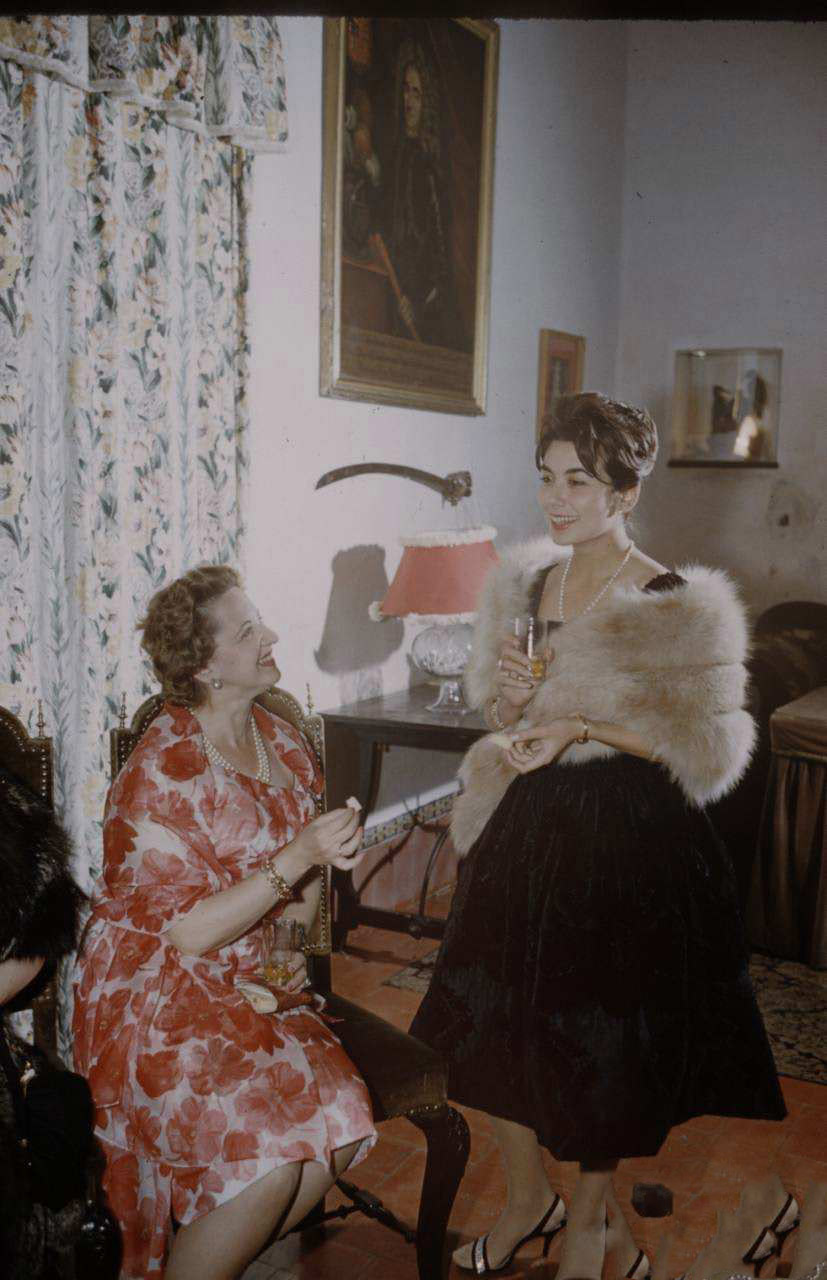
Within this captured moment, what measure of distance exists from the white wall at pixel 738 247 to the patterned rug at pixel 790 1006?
114 inches

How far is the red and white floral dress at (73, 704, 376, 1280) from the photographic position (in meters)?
1.73

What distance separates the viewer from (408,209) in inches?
164

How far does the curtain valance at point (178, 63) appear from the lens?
7.48 feet

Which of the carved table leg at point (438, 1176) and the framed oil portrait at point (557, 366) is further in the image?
the framed oil portrait at point (557, 366)

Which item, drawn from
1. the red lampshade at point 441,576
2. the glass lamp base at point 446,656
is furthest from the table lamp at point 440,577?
the glass lamp base at point 446,656

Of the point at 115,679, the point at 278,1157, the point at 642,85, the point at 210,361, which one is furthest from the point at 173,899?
the point at 642,85

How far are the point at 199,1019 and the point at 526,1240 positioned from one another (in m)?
0.97

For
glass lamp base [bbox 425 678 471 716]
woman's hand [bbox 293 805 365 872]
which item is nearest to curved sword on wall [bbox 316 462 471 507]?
glass lamp base [bbox 425 678 471 716]

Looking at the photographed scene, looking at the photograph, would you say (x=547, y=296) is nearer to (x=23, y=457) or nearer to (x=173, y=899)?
(x=23, y=457)

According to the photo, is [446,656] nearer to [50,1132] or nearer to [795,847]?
[795,847]

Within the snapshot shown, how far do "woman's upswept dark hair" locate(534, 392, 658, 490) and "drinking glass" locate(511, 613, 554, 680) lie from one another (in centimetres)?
35

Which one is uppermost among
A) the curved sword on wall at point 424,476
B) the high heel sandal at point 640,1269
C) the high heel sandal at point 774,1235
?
the curved sword on wall at point 424,476

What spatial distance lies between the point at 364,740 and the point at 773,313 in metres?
3.95

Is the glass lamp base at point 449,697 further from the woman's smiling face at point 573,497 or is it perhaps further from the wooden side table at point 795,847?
the woman's smiling face at point 573,497
